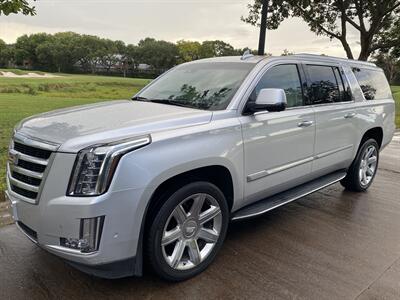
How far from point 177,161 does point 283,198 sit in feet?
5.29

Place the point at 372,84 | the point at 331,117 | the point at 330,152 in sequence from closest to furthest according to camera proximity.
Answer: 1. the point at 331,117
2. the point at 330,152
3. the point at 372,84

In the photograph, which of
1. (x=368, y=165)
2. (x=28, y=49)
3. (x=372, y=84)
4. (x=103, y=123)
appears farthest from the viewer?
(x=28, y=49)

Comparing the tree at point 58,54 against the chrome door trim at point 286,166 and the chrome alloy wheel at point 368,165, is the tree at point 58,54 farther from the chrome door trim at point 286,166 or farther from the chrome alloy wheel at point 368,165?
the chrome door trim at point 286,166

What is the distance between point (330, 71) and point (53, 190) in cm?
361

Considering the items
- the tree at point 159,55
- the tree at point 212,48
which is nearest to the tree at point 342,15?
the tree at point 212,48

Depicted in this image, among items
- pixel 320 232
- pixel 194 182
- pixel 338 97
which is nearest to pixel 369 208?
pixel 320 232

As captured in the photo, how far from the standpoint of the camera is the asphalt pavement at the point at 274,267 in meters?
3.00

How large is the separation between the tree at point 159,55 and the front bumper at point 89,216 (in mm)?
87168

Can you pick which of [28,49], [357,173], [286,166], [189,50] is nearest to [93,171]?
[286,166]

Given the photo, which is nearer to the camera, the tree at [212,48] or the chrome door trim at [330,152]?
the chrome door trim at [330,152]

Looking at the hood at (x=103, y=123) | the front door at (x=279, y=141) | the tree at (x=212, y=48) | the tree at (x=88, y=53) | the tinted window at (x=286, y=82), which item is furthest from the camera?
the tree at (x=88, y=53)

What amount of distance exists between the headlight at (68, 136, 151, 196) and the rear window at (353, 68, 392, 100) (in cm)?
398

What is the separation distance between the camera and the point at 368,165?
18.8ft

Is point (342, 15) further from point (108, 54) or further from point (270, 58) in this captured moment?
point (108, 54)
